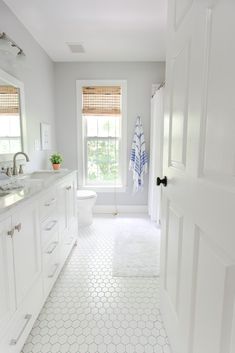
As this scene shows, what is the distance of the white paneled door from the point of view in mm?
591

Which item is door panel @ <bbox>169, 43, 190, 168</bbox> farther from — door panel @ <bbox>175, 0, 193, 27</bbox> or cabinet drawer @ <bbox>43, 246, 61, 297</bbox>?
cabinet drawer @ <bbox>43, 246, 61, 297</bbox>

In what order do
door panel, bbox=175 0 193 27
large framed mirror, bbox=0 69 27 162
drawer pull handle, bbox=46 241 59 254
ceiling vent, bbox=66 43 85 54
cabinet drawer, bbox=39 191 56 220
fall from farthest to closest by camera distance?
ceiling vent, bbox=66 43 85 54 < large framed mirror, bbox=0 69 27 162 < drawer pull handle, bbox=46 241 59 254 < cabinet drawer, bbox=39 191 56 220 < door panel, bbox=175 0 193 27

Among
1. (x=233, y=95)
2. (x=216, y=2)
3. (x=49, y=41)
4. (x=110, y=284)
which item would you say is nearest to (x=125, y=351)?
(x=110, y=284)

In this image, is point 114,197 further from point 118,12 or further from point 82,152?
point 118,12

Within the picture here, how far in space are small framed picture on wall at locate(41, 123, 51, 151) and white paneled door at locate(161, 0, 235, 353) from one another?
2.15 meters

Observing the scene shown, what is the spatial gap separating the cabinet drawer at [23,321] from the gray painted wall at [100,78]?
8.18 ft

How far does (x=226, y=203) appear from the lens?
1.94 ft

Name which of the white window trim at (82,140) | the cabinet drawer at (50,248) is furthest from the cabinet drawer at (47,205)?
the white window trim at (82,140)

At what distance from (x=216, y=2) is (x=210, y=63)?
0.17 meters

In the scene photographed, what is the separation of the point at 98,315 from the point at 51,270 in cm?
48

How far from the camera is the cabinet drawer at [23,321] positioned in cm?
105

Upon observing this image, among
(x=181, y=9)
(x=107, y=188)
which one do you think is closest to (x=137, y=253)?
(x=107, y=188)

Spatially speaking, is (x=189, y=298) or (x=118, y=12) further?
(x=118, y=12)

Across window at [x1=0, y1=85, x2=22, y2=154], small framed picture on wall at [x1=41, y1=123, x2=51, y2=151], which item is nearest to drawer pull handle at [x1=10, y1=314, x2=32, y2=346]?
window at [x1=0, y1=85, x2=22, y2=154]
